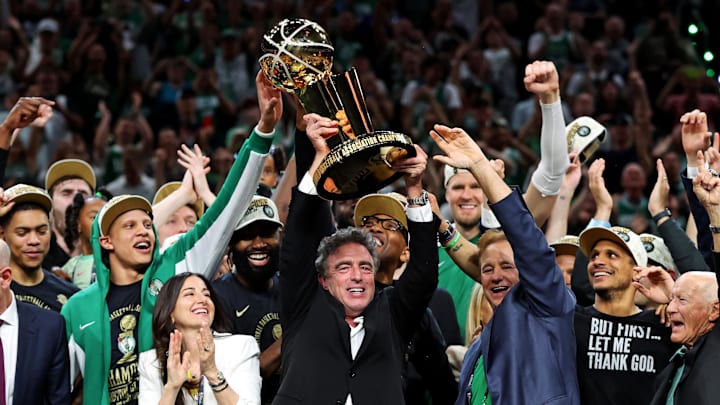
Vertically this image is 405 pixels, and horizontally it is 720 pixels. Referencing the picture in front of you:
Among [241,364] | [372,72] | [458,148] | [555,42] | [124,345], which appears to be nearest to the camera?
[458,148]

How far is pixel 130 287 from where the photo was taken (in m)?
6.11

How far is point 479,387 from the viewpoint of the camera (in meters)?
5.16

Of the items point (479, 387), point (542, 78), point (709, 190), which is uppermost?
point (542, 78)

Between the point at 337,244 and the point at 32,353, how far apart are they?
5.12 feet

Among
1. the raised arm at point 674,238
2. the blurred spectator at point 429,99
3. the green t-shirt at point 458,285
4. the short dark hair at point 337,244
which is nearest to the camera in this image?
the short dark hair at point 337,244

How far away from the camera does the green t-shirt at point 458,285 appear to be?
6.85 metres

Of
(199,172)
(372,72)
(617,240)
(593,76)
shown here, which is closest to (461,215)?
(617,240)

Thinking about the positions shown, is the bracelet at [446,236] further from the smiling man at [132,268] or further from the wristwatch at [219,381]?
the wristwatch at [219,381]

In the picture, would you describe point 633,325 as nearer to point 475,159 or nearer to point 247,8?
point 475,159

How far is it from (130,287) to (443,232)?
4.95 ft

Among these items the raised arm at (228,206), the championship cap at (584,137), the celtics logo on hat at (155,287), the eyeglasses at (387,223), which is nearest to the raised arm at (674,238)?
the championship cap at (584,137)

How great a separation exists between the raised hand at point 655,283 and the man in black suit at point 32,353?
261 centimetres

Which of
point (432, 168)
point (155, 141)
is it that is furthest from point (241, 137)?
point (155, 141)

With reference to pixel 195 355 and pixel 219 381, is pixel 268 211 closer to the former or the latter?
pixel 195 355
